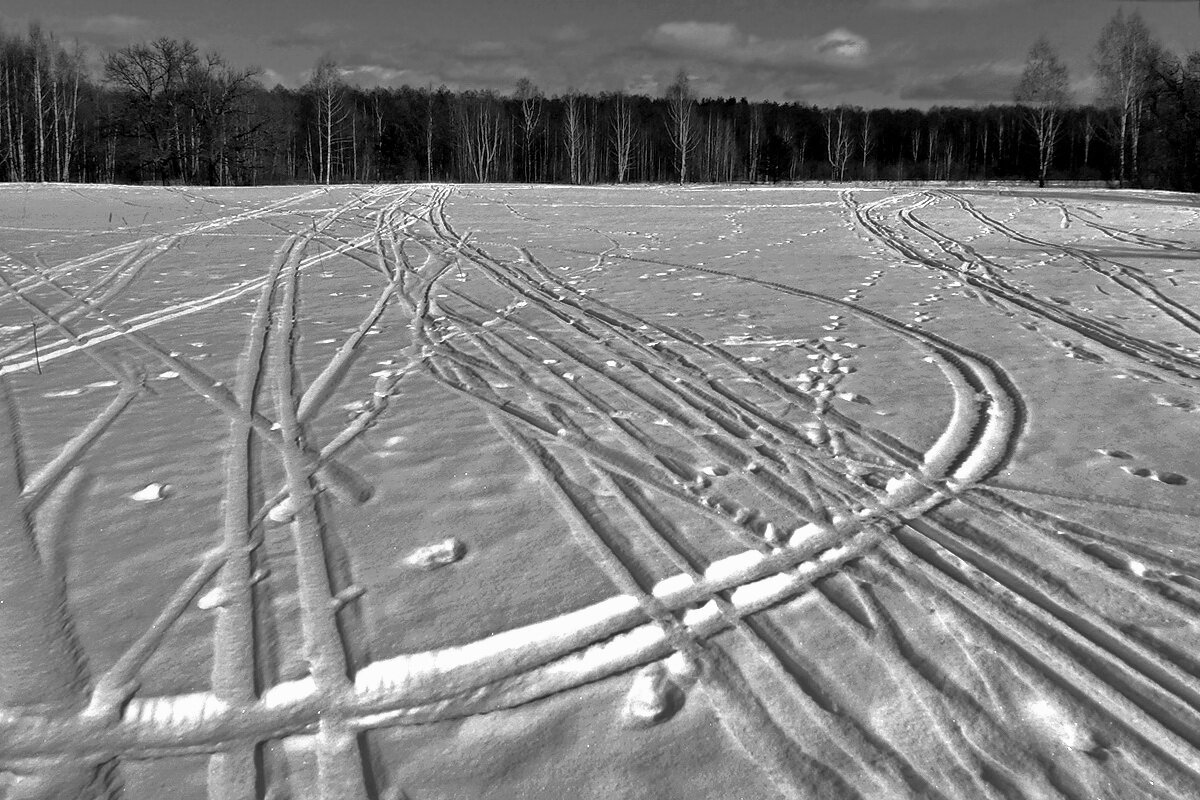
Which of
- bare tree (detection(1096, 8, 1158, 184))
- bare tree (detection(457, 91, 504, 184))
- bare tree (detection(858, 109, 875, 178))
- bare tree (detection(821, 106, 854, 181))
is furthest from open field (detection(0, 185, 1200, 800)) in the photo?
bare tree (detection(858, 109, 875, 178))

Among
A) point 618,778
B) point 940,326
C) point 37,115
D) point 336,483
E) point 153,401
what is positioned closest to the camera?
point 618,778

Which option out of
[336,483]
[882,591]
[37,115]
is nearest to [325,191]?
[336,483]

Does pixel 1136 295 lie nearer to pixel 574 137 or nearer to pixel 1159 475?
pixel 1159 475

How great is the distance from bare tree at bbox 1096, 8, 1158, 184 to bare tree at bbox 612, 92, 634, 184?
28.5 metres

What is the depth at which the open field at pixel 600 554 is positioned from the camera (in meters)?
2.08

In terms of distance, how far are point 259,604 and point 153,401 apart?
8.62 feet

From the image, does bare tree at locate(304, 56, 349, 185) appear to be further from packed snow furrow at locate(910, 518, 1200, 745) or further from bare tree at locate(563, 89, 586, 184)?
packed snow furrow at locate(910, 518, 1200, 745)

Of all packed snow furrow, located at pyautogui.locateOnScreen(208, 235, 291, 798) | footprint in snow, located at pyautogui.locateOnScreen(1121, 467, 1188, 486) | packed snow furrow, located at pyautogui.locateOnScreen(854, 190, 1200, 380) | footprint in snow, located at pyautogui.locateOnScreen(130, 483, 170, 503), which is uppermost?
packed snow furrow, located at pyautogui.locateOnScreen(854, 190, 1200, 380)

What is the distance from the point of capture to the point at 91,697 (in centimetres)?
227

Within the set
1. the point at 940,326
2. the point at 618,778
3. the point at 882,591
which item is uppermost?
the point at 940,326

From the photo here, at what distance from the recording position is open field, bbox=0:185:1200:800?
2080 millimetres

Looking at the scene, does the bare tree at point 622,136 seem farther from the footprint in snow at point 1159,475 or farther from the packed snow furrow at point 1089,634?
the packed snow furrow at point 1089,634

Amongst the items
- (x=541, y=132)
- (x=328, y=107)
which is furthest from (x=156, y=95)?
(x=541, y=132)

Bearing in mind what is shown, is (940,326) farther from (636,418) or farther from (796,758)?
(796,758)
